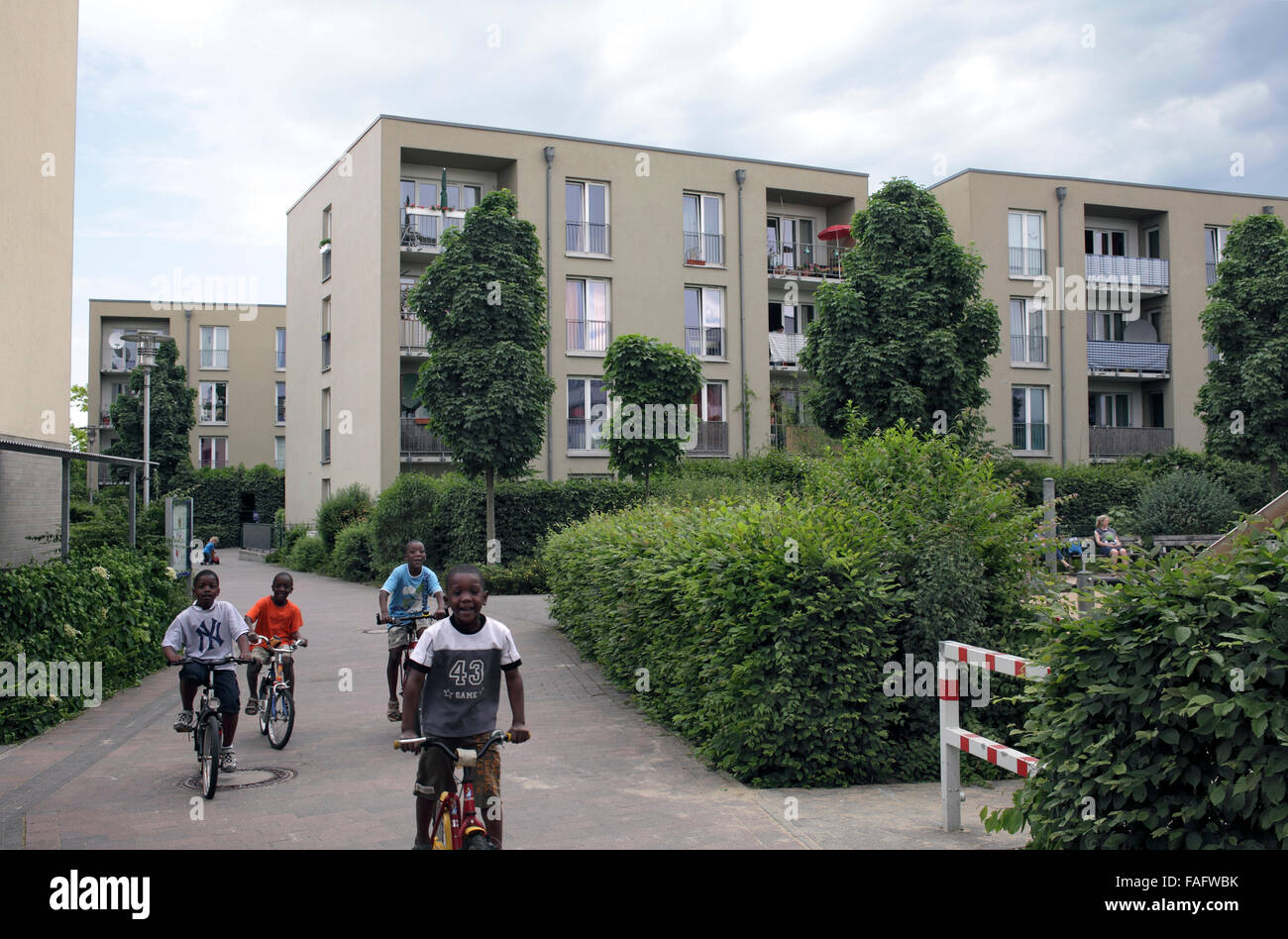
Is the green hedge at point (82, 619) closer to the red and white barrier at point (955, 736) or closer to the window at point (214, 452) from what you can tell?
the red and white barrier at point (955, 736)

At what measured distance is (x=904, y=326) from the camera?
23156 mm

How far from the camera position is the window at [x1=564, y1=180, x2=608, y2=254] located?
31.6m

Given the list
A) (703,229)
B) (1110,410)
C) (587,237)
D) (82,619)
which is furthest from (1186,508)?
(82,619)

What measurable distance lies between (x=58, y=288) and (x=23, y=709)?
10.8 meters

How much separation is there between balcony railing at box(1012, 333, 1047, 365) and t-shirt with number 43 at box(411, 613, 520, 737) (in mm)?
33889

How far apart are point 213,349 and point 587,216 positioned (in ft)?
121

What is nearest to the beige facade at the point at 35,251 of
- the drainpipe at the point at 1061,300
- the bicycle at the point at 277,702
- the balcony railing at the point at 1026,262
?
the bicycle at the point at 277,702

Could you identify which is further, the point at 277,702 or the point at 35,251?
the point at 35,251

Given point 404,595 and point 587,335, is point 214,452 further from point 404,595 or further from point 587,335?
point 404,595

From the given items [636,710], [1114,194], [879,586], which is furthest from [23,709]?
[1114,194]

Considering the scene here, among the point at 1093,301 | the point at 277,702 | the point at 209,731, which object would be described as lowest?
the point at 277,702

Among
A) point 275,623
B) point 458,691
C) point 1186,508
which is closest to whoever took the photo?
point 458,691

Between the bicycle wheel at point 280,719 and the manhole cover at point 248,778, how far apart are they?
59 centimetres
